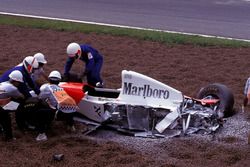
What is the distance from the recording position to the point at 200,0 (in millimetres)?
26031

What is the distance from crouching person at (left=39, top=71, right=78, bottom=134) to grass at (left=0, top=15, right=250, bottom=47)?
26.6 feet

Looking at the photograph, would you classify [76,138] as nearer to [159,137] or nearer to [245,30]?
[159,137]

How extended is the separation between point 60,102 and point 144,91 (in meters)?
1.47

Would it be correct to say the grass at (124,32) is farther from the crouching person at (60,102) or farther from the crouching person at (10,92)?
the crouching person at (10,92)

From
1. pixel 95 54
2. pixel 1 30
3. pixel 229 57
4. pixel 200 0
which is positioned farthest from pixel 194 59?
pixel 200 0

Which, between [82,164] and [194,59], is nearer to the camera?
[82,164]

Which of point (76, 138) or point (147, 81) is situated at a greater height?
point (147, 81)

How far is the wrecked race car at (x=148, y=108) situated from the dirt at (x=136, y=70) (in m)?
0.28

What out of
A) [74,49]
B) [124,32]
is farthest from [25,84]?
[124,32]

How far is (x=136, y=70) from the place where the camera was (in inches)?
596

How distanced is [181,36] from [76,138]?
365 inches

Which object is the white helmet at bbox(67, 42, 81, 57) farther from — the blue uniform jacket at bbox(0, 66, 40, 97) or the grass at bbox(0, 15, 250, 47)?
the grass at bbox(0, 15, 250, 47)

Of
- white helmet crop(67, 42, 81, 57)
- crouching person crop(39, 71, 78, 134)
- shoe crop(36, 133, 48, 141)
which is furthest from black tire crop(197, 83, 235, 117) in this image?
shoe crop(36, 133, 48, 141)

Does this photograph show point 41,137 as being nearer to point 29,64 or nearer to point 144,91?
point 29,64
